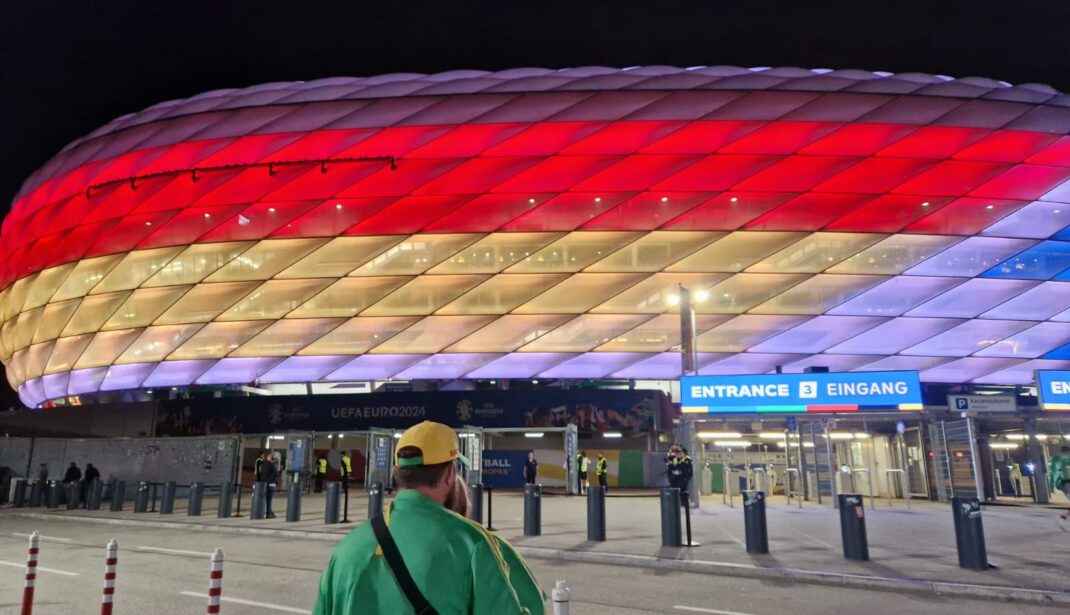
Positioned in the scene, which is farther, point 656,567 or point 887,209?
point 887,209

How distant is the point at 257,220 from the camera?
100 ft

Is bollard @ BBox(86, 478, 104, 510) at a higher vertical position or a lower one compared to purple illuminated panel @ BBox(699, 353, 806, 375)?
lower

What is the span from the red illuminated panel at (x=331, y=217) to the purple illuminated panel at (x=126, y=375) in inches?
385

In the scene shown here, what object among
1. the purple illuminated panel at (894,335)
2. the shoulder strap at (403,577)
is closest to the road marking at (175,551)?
the shoulder strap at (403,577)

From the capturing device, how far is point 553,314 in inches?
1206

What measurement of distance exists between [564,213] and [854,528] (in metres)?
19.8

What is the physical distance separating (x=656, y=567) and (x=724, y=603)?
2.94m

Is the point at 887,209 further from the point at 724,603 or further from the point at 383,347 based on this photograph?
the point at 724,603

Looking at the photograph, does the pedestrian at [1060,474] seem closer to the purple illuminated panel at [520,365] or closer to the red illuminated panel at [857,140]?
the red illuminated panel at [857,140]

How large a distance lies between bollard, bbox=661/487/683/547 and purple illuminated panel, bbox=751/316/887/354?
759 inches

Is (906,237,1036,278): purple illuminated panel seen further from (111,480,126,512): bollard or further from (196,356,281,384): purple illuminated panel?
(111,480,126,512): bollard

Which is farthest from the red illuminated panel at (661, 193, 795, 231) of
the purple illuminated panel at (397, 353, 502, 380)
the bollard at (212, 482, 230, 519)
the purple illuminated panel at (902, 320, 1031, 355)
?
the bollard at (212, 482, 230, 519)

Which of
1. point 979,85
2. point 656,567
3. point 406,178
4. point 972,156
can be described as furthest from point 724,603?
point 979,85

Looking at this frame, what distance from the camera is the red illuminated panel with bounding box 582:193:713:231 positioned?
29.2 m
